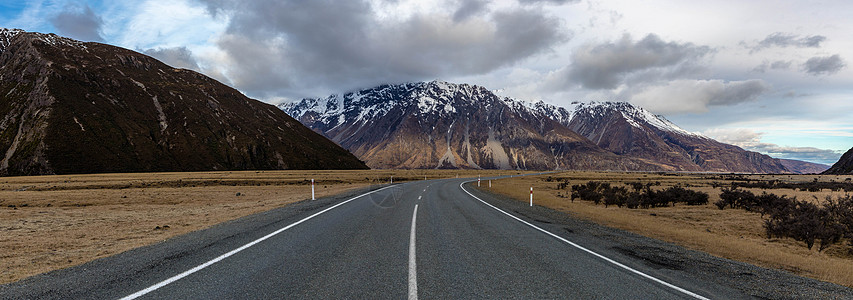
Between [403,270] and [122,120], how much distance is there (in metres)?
138

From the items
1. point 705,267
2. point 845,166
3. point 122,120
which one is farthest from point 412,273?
point 845,166

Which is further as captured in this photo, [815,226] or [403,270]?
[815,226]

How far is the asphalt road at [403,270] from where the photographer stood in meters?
5.56

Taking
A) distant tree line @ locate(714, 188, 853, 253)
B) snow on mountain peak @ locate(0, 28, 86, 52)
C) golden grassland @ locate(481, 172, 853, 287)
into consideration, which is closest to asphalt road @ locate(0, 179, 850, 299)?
golden grassland @ locate(481, 172, 853, 287)

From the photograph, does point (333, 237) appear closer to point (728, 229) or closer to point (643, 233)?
point (643, 233)

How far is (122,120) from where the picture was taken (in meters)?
111

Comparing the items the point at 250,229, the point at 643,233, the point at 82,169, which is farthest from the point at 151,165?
the point at 643,233

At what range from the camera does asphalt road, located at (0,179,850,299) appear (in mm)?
5559

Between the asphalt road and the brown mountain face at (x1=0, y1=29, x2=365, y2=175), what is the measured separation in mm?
112225

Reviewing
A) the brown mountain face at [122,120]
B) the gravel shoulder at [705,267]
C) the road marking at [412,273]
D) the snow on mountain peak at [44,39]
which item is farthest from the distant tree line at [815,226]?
the snow on mountain peak at [44,39]

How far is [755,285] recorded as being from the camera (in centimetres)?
668

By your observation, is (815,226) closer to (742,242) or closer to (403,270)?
(742,242)

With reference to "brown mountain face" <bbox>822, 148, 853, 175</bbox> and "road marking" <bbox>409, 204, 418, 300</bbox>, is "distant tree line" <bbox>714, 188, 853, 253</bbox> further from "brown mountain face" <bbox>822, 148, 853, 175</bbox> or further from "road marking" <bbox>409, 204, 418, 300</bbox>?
"brown mountain face" <bbox>822, 148, 853, 175</bbox>

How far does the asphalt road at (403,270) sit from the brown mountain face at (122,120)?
4418 inches
